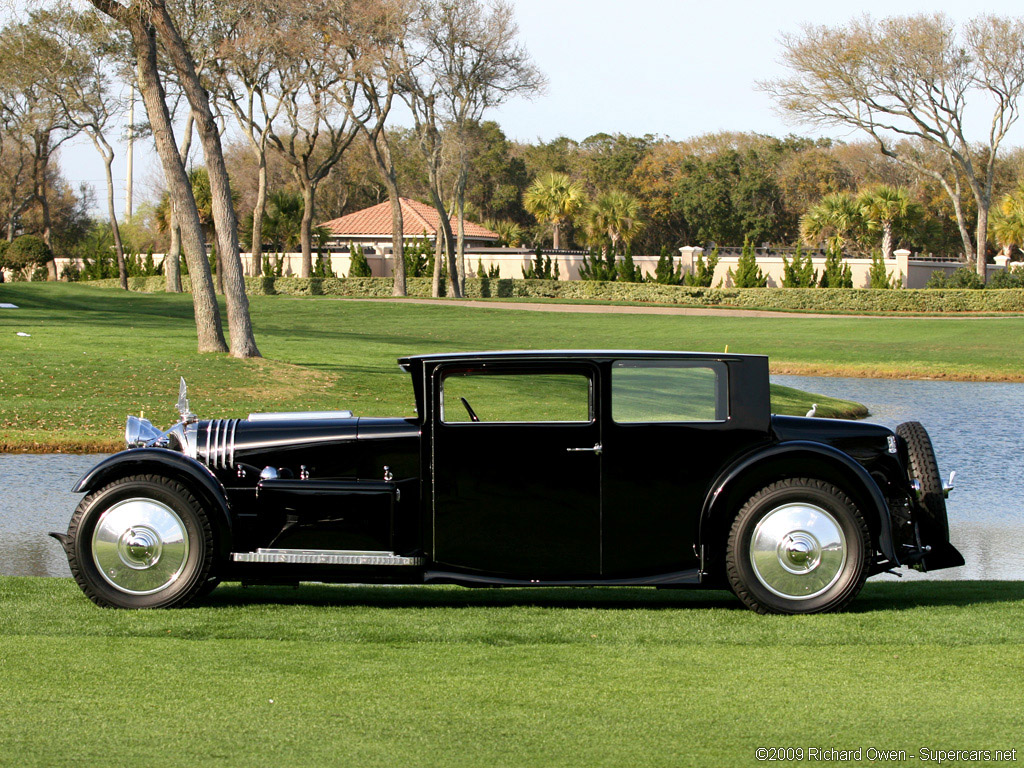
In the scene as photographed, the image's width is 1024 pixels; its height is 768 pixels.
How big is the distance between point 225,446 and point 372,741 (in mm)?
2364

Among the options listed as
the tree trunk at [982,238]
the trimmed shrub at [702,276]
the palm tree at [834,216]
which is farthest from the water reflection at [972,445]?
the palm tree at [834,216]

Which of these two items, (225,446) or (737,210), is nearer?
(225,446)

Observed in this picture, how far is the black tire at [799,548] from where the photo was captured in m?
5.29

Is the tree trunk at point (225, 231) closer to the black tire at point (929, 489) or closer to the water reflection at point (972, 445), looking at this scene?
the water reflection at point (972, 445)

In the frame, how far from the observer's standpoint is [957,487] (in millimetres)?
11445

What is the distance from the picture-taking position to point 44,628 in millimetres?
4934

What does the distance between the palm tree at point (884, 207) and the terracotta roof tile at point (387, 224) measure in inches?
999

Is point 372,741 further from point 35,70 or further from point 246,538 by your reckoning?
point 35,70

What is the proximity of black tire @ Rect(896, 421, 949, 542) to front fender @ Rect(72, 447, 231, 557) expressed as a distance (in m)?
3.58

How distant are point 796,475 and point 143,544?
3286mm

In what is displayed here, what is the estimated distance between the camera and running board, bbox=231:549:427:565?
533 centimetres

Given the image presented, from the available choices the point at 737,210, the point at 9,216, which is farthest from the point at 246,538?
the point at 737,210

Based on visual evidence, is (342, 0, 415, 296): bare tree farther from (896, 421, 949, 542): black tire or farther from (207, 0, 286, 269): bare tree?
(896, 421, 949, 542): black tire

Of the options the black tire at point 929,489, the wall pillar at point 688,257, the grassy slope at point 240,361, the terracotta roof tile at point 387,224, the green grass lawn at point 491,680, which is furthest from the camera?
the terracotta roof tile at point 387,224
